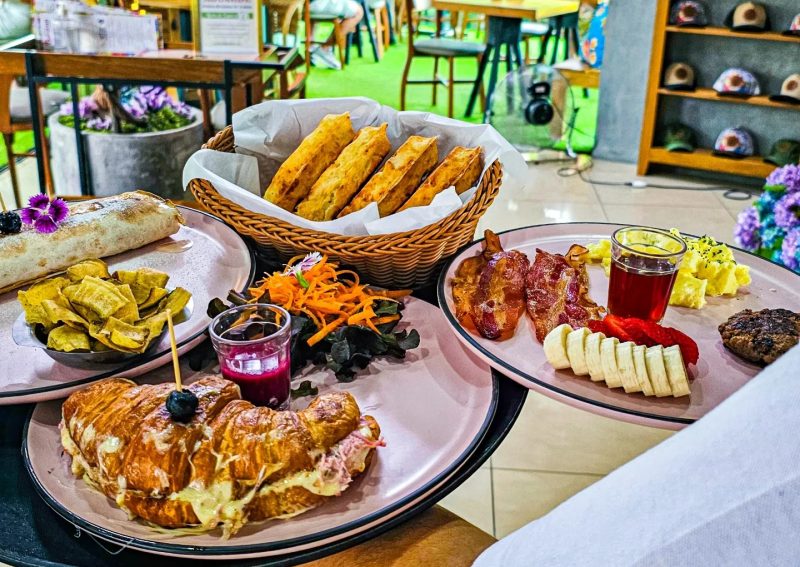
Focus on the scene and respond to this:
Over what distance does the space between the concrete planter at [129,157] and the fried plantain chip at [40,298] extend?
2.25m

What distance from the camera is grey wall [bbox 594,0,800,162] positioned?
185 inches

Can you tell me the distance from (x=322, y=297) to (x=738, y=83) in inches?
166

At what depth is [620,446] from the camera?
8.23ft

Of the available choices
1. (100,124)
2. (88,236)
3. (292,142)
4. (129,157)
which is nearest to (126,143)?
(129,157)

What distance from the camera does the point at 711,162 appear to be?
16.2 ft

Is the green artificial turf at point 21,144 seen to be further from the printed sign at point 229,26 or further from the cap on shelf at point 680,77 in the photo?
the cap on shelf at point 680,77

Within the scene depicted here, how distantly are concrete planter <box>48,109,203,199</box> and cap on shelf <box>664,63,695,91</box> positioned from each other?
3.06 meters

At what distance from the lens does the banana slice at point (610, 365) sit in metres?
1.11

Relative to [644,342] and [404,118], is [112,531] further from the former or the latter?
[404,118]

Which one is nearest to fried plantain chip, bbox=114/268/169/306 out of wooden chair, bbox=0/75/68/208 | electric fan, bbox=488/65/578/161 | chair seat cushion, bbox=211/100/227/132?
wooden chair, bbox=0/75/68/208

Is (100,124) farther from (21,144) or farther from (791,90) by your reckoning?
(791,90)

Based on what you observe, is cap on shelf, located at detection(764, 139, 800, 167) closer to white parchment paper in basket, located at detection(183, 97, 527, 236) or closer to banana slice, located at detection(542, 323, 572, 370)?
white parchment paper in basket, located at detection(183, 97, 527, 236)

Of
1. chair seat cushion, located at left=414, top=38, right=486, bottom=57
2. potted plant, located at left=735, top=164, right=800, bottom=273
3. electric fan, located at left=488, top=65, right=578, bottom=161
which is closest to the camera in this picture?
potted plant, located at left=735, top=164, right=800, bottom=273

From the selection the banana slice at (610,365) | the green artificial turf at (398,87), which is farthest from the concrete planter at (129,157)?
the green artificial turf at (398,87)
